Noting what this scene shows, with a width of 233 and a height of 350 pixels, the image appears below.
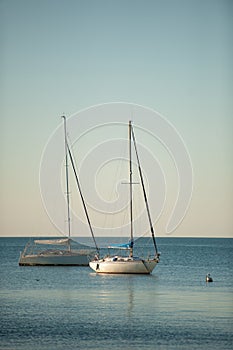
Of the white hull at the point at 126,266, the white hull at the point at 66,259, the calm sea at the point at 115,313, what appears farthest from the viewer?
the white hull at the point at 66,259

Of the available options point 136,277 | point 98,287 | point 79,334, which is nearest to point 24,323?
point 79,334

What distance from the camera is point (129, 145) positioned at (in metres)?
83.6

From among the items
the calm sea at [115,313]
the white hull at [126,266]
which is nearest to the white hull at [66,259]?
the white hull at [126,266]

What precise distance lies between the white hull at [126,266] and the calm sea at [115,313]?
0.69 m

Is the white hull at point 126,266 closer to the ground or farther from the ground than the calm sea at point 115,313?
farther from the ground

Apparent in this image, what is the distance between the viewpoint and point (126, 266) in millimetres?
78938

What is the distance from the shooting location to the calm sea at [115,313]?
42.0m

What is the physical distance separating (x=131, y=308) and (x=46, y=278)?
27.3m

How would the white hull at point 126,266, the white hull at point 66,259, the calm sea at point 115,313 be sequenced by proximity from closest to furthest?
the calm sea at point 115,313 < the white hull at point 126,266 < the white hull at point 66,259

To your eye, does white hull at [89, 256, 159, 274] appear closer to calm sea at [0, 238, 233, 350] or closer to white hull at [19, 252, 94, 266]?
calm sea at [0, 238, 233, 350]

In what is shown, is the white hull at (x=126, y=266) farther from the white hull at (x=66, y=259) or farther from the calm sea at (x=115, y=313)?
the white hull at (x=66, y=259)

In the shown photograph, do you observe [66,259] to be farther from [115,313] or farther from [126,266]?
[115,313]

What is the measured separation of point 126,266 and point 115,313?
87.2ft

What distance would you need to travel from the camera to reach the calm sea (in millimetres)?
42031
